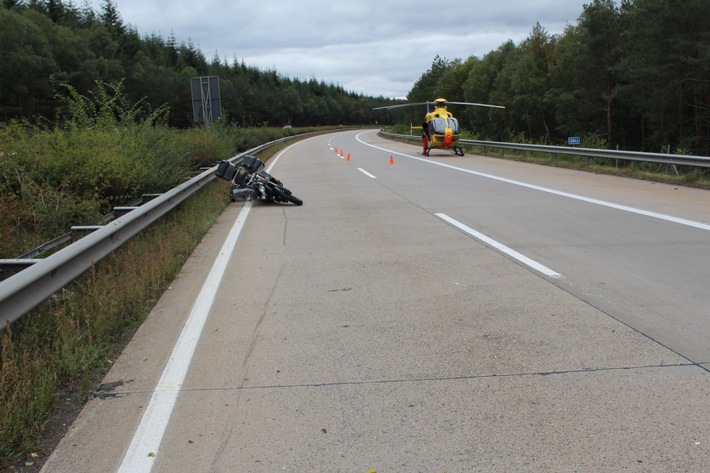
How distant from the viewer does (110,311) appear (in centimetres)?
548

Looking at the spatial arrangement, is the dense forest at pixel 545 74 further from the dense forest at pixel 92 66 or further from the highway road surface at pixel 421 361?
the highway road surface at pixel 421 361

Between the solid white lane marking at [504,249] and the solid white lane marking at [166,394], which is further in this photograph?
the solid white lane marking at [504,249]

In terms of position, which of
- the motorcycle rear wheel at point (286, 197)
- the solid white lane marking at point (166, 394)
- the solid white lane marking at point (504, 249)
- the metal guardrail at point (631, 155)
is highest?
the metal guardrail at point (631, 155)

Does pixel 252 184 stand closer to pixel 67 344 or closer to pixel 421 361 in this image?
pixel 67 344

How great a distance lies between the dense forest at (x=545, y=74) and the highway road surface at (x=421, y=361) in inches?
451

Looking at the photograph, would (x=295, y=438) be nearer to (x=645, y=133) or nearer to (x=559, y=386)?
(x=559, y=386)

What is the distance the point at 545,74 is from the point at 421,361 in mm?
79451

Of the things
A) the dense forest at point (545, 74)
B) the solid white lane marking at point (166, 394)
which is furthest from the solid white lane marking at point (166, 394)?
the dense forest at point (545, 74)

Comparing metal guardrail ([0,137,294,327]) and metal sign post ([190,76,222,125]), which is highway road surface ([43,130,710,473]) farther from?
metal sign post ([190,76,222,125])

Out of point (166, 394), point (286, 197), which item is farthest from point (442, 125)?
point (166, 394)

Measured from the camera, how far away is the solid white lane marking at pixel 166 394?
3.29 metres

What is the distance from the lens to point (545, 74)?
77.4m

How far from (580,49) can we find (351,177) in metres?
46.0

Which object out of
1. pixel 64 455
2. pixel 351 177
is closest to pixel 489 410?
pixel 64 455
